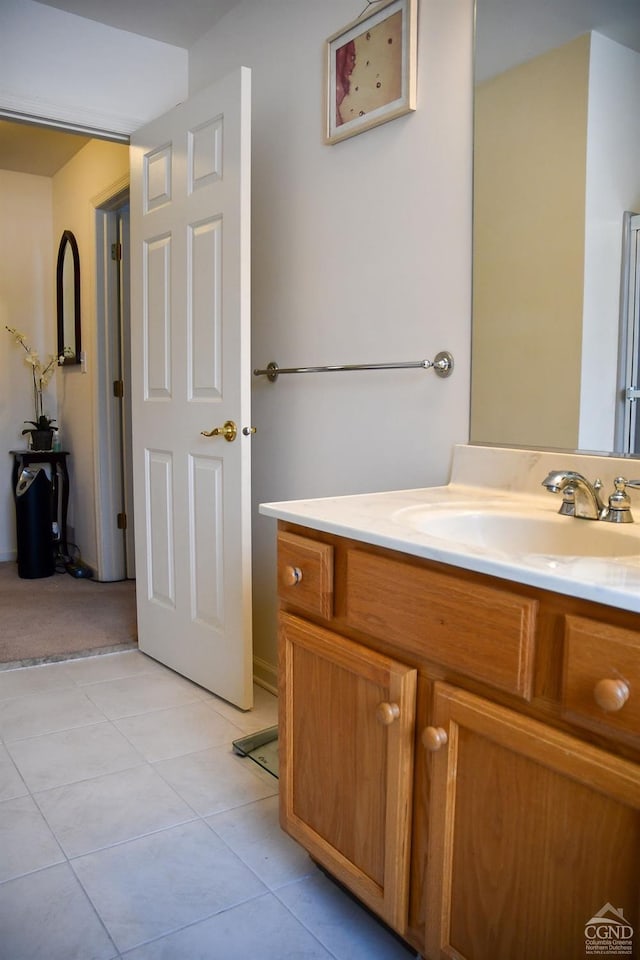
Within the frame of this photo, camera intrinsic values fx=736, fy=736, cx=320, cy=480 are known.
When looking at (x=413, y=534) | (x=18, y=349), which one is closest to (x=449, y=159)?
(x=413, y=534)

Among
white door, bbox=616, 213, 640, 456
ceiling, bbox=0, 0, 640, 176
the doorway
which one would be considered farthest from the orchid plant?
white door, bbox=616, 213, 640, 456

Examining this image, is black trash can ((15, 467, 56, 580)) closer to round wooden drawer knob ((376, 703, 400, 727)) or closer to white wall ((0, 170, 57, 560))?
white wall ((0, 170, 57, 560))

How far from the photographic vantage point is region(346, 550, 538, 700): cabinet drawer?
980 mm

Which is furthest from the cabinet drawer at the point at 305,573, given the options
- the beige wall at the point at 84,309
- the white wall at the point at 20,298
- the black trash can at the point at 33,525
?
the white wall at the point at 20,298

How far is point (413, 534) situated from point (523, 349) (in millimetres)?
636

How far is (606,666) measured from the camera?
87 cm

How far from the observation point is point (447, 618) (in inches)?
43.0

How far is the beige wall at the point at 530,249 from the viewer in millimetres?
1477

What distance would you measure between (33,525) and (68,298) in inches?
53.6

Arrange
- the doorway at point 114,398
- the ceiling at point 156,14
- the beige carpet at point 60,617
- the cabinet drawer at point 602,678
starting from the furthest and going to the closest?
the doorway at point 114,398 → the beige carpet at point 60,617 → the ceiling at point 156,14 → the cabinet drawer at point 602,678

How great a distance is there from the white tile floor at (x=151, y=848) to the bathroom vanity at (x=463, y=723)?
160 millimetres

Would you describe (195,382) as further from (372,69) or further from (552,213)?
(552,213)

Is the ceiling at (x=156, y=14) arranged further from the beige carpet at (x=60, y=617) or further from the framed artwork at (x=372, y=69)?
the beige carpet at (x=60, y=617)

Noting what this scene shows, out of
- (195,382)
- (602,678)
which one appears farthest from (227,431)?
(602,678)
